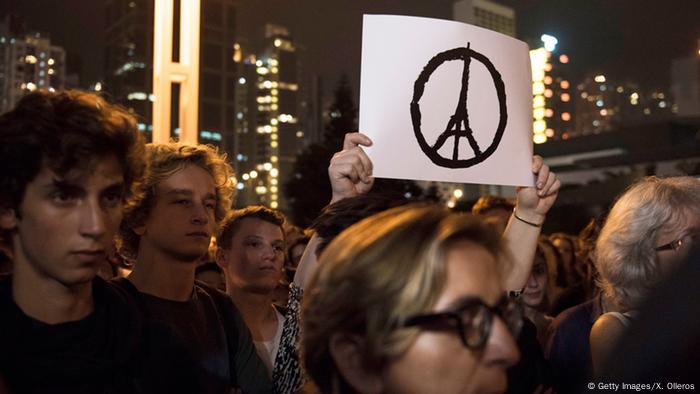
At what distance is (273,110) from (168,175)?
157421mm

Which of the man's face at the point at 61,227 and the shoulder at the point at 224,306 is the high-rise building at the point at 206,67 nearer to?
the shoulder at the point at 224,306

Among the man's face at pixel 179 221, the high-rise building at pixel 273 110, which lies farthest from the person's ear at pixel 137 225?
the high-rise building at pixel 273 110

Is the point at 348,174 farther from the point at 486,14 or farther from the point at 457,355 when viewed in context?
the point at 486,14

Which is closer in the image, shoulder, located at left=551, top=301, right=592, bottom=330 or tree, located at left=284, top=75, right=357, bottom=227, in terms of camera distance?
shoulder, located at left=551, top=301, right=592, bottom=330

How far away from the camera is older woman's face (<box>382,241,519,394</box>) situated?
148 centimetres

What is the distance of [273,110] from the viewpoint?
159m

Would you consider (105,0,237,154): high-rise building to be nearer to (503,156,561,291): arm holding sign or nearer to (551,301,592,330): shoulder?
(551,301,592,330): shoulder

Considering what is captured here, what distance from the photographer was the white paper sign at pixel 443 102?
281 centimetres

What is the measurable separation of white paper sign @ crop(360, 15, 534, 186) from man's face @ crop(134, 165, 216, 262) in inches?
42.1

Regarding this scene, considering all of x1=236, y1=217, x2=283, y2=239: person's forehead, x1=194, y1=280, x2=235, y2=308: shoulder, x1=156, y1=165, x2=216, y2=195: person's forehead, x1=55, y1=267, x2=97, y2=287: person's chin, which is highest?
x1=156, y1=165, x2=216, y2=195: person's forehead

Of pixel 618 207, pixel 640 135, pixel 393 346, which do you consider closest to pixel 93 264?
pixel 393 346

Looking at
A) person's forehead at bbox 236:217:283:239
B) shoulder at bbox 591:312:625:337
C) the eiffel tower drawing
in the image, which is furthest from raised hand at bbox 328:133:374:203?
person's forehead at bbox 236:217:283:239

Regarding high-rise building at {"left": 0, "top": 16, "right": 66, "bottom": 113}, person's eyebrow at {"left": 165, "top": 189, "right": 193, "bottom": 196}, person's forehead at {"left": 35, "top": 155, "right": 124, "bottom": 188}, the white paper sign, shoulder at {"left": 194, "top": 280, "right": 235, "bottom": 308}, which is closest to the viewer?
person's forehead at {"left": 35, "top": 155, "right": 124, "bottom": 188}

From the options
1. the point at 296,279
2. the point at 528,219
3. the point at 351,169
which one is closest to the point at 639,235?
the point at 528,219
